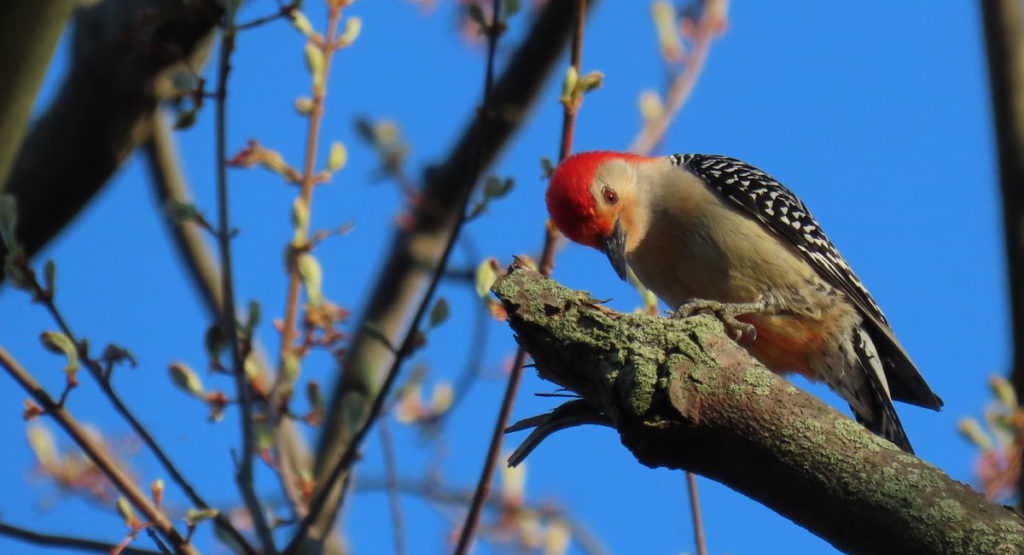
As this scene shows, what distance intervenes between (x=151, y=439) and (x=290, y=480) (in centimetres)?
75

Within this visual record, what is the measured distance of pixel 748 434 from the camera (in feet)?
9.83

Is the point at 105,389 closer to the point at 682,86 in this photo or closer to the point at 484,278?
the point at 484,278

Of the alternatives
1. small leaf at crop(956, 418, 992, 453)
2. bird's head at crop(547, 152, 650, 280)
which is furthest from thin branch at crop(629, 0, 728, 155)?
small leaf at crop(956, 418, 992, 453)

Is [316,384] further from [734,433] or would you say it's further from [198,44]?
[198,44]

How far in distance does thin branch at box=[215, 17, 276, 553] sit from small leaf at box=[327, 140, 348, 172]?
22.3 inches

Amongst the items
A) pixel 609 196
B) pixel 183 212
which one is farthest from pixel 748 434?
pixel 609 196

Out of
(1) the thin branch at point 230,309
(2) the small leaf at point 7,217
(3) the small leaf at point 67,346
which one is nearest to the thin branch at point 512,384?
(1) the thin branch at point 230,309

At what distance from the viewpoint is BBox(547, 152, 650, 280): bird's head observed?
18.4ft

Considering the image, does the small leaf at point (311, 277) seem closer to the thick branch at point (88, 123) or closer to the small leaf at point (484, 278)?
the small leaf at point (484, 278)

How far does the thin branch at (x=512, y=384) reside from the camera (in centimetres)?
404

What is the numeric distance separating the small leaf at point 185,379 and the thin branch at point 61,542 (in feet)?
2.38

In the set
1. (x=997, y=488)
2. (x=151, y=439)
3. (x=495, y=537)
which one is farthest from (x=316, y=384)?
(x=997, y=488)

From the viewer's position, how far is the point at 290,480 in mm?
4367

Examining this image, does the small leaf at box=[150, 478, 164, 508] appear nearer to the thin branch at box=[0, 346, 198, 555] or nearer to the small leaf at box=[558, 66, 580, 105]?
the thin branch at box=[0, 346, 198, 555]
